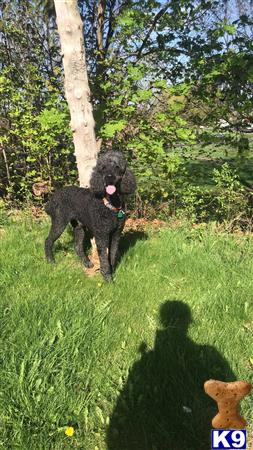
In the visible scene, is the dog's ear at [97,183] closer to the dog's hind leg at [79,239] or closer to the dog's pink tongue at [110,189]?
the dog's pink tongue at [110,189]

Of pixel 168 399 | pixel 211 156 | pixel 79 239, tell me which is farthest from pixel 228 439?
pixel 211 156

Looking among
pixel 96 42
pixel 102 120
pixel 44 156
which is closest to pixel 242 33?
pixel 102 120

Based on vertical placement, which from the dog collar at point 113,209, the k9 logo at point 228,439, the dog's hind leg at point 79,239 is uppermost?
the dog collar at point 113,209

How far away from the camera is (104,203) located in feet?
15.1

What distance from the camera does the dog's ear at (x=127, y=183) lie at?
4.59m

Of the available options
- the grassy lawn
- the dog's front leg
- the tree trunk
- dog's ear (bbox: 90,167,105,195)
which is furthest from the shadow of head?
the grassy lawn

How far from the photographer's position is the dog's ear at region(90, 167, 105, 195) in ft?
14.6

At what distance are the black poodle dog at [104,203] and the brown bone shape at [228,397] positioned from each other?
2.83m

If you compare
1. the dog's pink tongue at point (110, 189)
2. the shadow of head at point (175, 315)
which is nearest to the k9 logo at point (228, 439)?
the shadow of head at point (175, 315)

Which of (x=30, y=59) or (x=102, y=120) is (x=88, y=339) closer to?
(x=102, y=120)

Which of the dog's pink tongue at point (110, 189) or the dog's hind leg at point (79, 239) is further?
the dog's hind leg at point (79, 239)

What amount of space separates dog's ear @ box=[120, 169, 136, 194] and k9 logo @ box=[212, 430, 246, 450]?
319cm

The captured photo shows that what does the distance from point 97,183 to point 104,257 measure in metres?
0.81

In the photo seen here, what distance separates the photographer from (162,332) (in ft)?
11.1
